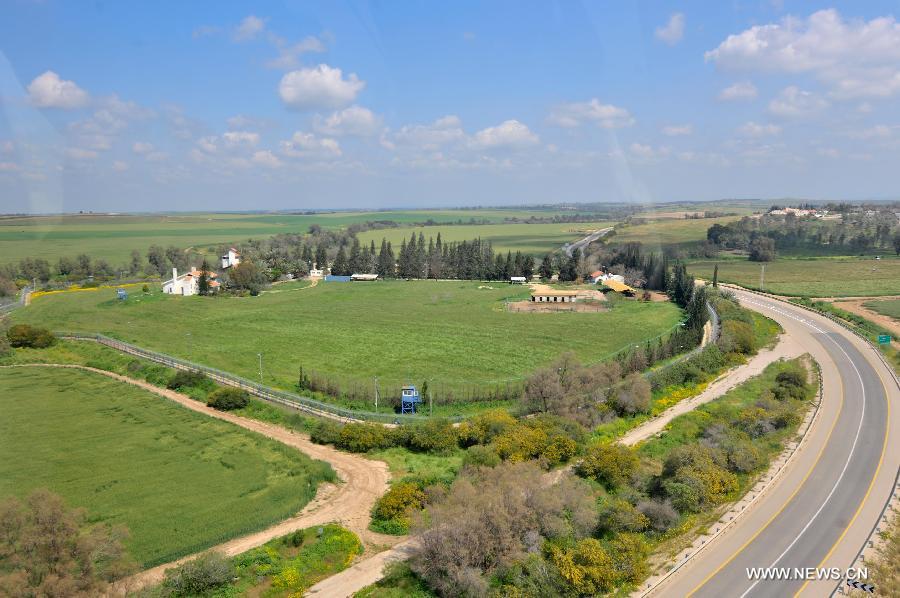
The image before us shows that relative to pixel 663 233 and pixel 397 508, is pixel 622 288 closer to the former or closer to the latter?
pixel 397 508

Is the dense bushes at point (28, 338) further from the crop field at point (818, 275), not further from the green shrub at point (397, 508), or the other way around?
the crop field at point (818, 275)

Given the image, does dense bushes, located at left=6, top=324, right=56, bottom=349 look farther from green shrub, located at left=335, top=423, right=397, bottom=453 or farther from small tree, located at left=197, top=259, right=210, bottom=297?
green shrub, located at left=335, top=423, right=397, bottom=453

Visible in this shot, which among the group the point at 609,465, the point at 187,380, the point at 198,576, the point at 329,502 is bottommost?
the point at 329,502

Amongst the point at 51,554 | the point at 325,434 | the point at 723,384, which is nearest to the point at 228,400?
the point at 325,434

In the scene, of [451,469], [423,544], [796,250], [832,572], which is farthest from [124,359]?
[796,250]

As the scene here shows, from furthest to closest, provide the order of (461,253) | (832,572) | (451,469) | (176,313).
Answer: (461,253) < (176,313) < (451,469) < (832,572)

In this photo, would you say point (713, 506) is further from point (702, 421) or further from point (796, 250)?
point (796, 250)
